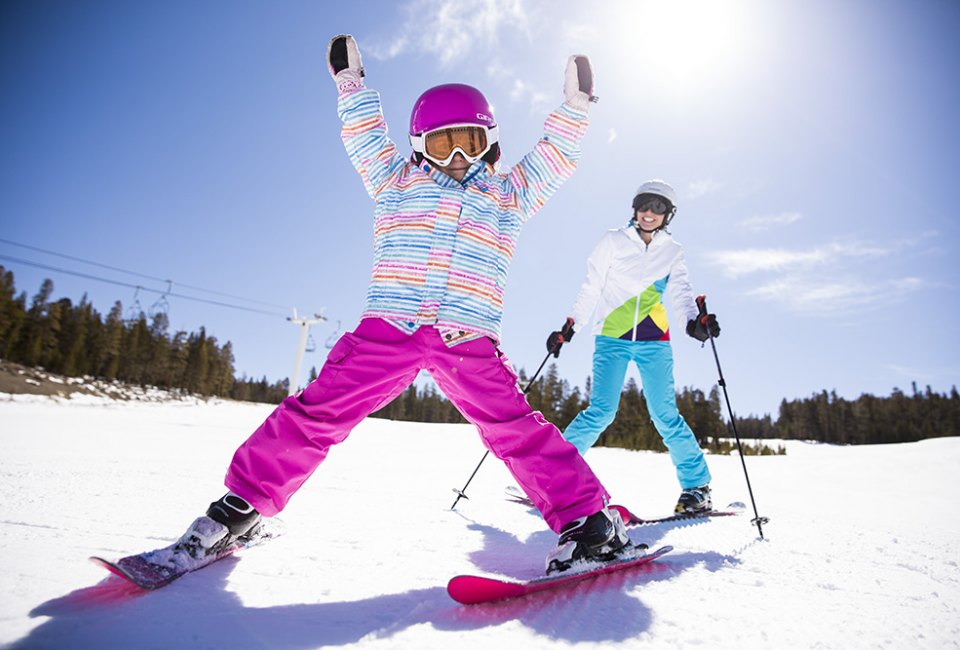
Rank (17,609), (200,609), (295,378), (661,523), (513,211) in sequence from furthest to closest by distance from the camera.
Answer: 1. (295,378)
2. (661,523)
3. (513,211)
4. (200,609)
5. (17,609)

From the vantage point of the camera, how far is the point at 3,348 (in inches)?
1738

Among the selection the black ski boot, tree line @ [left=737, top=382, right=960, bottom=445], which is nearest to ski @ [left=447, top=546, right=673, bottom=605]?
the black ski boot

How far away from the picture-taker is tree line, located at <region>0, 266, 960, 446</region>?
45625 millimetres

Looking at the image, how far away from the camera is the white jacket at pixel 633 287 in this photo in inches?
154

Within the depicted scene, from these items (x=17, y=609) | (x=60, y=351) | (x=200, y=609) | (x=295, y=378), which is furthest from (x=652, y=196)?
(x=60, y=351)

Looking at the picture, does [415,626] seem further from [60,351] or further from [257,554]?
[60,351]

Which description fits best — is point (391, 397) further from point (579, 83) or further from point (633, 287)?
point (633, 287)

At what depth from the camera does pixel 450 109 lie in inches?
90.4

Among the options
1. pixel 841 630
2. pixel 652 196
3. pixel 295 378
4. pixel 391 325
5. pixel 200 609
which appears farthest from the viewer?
pixel 295 378

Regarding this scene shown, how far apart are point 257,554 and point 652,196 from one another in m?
3.95

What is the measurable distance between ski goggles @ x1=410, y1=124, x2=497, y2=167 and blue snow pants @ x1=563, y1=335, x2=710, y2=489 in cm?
215

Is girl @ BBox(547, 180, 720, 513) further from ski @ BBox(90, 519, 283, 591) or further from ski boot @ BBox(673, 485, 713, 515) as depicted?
ski @ BBox(90, 519, 283, 591)

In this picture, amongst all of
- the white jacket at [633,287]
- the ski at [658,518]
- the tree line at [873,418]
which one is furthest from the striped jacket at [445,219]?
the tree line at [873,418]

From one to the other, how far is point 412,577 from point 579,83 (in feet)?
7.84
